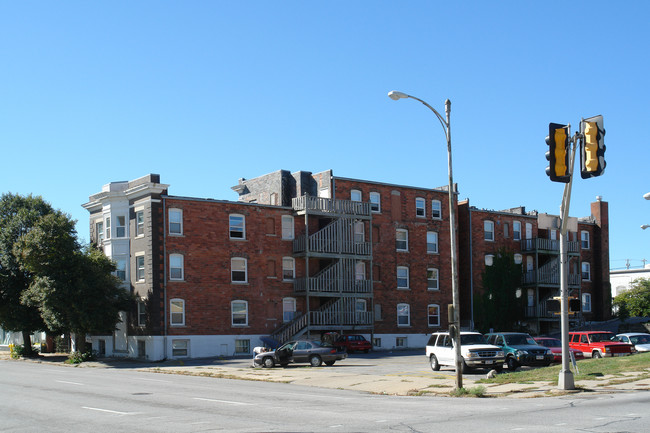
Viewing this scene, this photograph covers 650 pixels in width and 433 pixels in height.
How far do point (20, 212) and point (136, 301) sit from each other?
11056 millimetres

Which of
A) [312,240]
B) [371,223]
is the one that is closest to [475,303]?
[371,223]

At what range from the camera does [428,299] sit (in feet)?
187

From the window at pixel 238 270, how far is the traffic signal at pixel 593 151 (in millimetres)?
36801

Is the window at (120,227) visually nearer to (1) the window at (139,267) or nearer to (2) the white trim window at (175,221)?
(1) the window at (139,267)

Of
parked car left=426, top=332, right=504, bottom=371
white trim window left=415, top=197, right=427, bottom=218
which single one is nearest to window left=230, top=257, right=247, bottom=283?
white trim window left=415, top=197, right=427, bottom=218

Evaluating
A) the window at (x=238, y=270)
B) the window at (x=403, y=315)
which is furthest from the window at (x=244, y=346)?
the window at (x=403, y=315)

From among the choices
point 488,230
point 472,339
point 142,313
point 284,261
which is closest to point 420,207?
point 488,230

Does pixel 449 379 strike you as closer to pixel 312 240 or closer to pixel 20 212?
pixel 312 240

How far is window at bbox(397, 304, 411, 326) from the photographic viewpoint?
55.4 meters

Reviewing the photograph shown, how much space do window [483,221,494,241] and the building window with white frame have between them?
26687mm

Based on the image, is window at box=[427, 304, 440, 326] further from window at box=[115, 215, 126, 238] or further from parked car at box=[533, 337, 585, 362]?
window at box=[115, 215, 126, 238]

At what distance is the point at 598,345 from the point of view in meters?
36.1

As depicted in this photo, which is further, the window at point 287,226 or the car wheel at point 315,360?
the window at point 287,226

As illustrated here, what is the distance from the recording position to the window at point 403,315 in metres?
55.4
